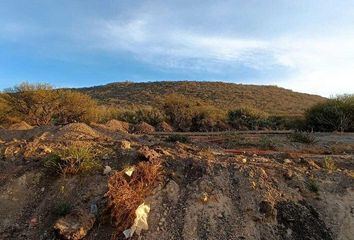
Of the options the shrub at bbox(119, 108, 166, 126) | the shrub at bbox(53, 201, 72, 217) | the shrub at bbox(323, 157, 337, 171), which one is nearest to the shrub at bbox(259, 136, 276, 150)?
the shrub at bbox(323, 157, 337, 171)

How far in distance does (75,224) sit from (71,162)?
1.59m

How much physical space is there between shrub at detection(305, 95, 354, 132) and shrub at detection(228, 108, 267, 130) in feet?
11.0

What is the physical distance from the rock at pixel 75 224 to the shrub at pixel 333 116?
56.4 ft

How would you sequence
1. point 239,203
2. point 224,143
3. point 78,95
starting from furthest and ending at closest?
1. point 78,95
2. point 224,143
3. point 239,203

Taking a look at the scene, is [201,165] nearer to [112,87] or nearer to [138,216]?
[138,216]

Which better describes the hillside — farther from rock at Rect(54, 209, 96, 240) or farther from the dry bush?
rock at Rect(54, 209, 96, 240)

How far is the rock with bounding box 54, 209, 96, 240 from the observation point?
7.77 meters

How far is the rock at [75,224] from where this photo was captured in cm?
777

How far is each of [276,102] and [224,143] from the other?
138 ft

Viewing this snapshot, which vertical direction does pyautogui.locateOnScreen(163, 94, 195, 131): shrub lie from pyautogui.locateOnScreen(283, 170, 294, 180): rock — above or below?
below

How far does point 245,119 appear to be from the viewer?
30.8 metres

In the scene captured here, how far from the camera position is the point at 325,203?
878cm

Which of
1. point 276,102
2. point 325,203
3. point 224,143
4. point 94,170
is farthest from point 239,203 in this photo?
point 276,102

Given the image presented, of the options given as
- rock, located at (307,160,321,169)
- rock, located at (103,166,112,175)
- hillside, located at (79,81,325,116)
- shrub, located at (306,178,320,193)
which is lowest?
hillside, located at (79,81,325,116)
